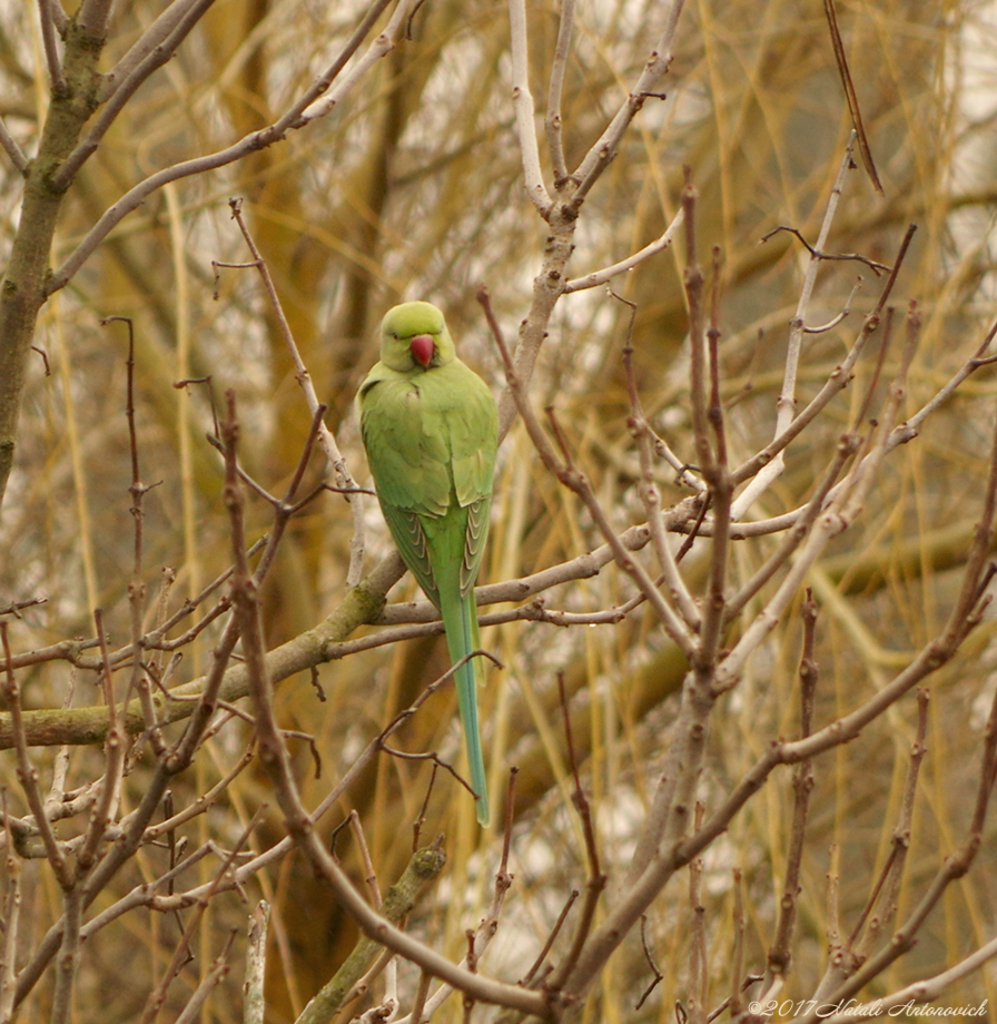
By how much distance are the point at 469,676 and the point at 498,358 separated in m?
1.84

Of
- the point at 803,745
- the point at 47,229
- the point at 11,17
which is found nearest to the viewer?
the point at 803,745

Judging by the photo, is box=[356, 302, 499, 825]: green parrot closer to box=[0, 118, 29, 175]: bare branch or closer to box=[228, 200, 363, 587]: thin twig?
box=[228, 200, 363, 587]: thin twig

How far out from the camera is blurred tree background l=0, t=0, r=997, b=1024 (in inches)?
144

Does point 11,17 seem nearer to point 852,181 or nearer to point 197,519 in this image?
point 197,519

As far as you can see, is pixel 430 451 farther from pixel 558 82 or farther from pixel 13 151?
pixel 13 151

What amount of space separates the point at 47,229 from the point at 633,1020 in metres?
3.71

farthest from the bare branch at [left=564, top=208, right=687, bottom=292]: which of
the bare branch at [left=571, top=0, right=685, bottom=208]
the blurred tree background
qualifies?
the blurred tree background

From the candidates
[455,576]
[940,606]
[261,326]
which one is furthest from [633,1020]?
[261,326]

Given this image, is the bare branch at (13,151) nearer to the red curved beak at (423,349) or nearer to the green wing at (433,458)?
the green wing at (433,458)

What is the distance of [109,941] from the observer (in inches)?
203

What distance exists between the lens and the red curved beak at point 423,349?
2863mm

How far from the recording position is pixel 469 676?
86.4 inches

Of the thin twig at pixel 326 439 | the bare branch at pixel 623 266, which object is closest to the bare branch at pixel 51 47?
the thin twig at pixel 326 439

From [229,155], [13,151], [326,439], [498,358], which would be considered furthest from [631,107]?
[498,358]
